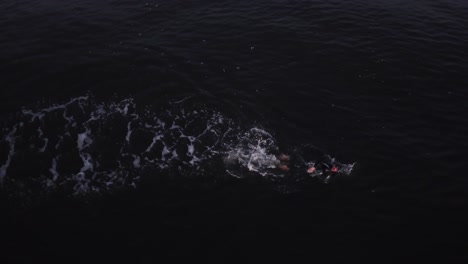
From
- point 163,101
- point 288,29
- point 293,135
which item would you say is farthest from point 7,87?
point 288,29

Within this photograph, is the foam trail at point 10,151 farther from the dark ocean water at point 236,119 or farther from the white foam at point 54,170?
the white foam at point 54,170

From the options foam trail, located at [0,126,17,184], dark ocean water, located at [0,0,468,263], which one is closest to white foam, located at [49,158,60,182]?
dark ocean water, located at [0,0,468,263]

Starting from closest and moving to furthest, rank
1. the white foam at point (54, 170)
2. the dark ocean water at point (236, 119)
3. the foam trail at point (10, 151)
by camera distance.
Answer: the dark ocean water at point (236, 119) → the white foam at point (54, 170) → the foam trail at point (10, 151)

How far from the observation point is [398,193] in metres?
23.1

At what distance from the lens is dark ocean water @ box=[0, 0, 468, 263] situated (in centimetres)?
2097

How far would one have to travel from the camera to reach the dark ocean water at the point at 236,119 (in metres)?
21.0

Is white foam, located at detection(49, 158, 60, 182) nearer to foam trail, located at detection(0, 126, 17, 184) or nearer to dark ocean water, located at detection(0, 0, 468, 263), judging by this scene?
dark ocean water, located at detection(0, 0, 468, 263)

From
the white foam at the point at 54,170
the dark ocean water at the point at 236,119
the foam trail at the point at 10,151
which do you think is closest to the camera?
the dark ocean water at the point at 236,119

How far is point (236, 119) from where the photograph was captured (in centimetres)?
2866

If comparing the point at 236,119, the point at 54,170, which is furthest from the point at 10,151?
the point at 236,119

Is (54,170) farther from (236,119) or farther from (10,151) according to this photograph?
(236,119)

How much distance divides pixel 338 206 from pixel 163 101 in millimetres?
15040

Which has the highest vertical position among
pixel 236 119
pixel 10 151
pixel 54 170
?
pixel 236 119

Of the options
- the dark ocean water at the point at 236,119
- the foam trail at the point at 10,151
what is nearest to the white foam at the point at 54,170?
the dark ocean water at the point at 236,119
